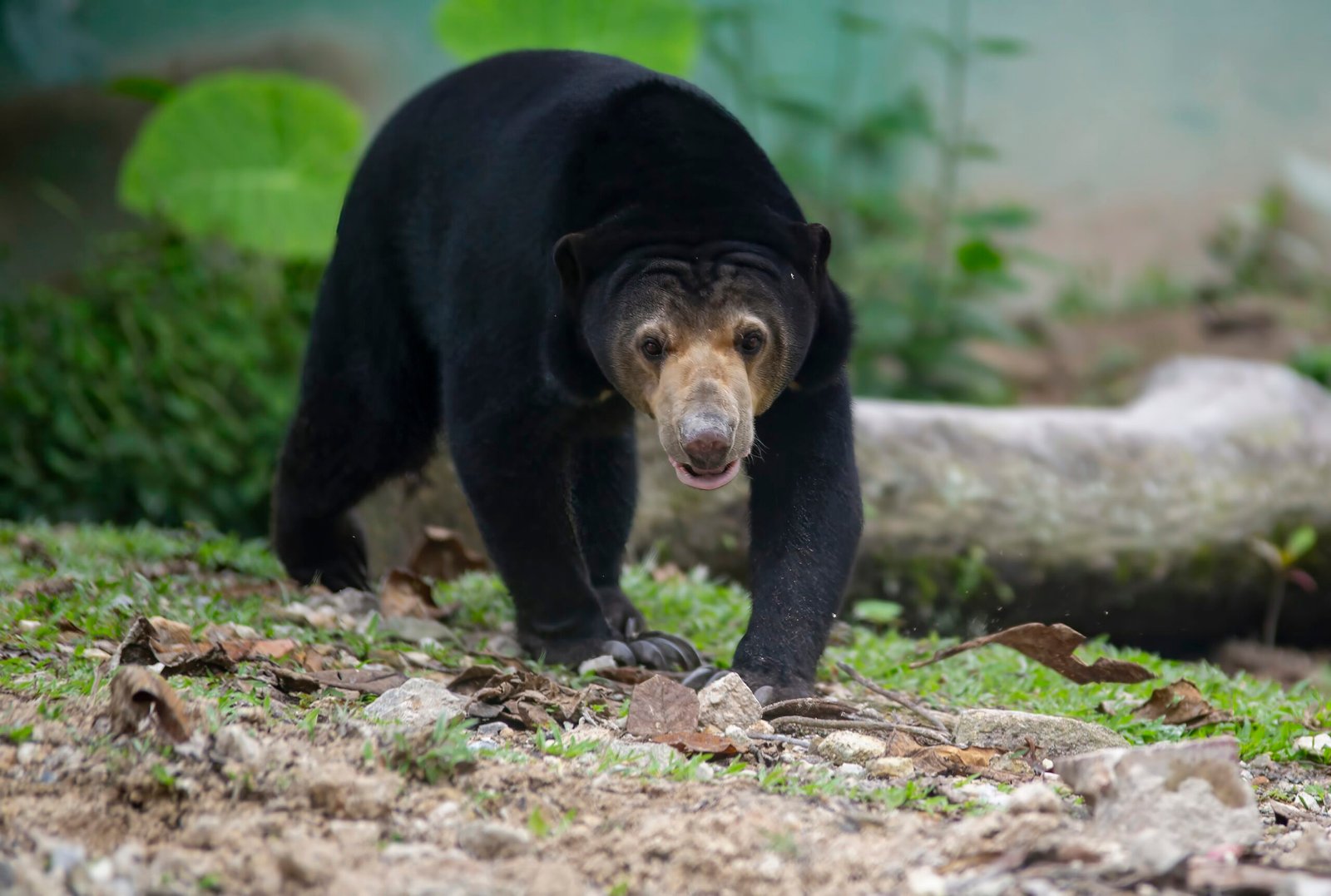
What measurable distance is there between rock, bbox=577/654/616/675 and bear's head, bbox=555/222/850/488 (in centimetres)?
65

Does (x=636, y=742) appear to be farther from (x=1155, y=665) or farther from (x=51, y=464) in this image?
(x=51, y=464)

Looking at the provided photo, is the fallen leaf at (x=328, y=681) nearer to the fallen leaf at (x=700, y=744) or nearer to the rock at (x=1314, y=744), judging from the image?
the fallen leaf at (x=700, y=744)

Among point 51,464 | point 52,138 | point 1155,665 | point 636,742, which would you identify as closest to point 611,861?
point 636,742

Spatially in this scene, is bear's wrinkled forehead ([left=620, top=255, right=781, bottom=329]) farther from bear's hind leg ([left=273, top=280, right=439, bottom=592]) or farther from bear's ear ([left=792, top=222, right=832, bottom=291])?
bear's hind leg ([left=273, top=280, right=439, bottom=592])

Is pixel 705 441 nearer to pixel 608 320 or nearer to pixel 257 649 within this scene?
pixel 608 320

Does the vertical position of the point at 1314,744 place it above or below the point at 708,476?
below

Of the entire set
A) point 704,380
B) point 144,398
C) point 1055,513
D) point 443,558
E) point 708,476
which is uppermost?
point 704,380

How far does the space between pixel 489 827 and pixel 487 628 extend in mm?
2276

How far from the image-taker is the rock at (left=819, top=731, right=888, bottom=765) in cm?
284

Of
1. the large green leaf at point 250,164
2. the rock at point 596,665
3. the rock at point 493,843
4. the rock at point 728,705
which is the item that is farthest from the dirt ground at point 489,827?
the large green leaf at point 250,164

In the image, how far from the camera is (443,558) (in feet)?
17.6

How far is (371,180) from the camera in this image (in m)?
4.50

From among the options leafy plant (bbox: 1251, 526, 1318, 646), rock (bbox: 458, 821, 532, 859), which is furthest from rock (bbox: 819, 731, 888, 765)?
leafy plant (bbox: 1251, 526, 1318, 646)

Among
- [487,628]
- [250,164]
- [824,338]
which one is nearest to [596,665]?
[487,628]
